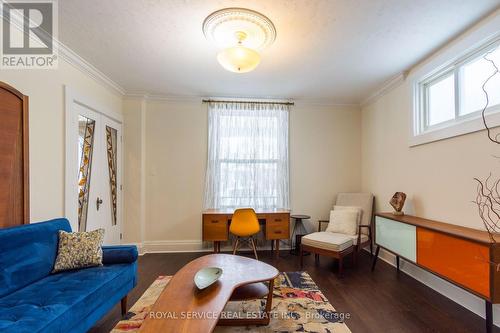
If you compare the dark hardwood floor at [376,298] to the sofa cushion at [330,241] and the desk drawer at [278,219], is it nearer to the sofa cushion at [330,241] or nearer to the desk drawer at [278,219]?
the sofa cushion at [330,241]

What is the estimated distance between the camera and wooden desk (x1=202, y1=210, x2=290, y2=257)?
370 cm

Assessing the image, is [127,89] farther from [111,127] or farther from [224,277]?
[224,277]

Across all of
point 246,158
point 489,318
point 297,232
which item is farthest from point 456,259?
point 246,158

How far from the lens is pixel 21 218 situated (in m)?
2.13

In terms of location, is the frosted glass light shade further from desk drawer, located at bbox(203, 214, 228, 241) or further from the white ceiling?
desk drawer, located at bbox(203, 214, 228, 241)

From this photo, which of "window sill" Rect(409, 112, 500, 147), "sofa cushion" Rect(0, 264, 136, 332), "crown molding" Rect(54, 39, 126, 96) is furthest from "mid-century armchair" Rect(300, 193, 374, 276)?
"crown molding" Rect(54, 39, 126, 96)

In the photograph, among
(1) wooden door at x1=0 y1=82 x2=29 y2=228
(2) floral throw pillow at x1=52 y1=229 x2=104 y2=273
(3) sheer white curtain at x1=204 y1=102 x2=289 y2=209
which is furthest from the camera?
(3) sheer white curtain at x1=204 y1=102 x2=289 y2=209

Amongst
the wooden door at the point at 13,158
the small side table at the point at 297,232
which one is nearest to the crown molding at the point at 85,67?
the wooden door at the point at 13,158

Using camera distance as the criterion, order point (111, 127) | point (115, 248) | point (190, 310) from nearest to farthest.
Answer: point (190, 310) < point (115, 248) < point (111, 127)

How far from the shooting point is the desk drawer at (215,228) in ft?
12.1

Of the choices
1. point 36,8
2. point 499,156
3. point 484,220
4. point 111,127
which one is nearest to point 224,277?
point 484,220

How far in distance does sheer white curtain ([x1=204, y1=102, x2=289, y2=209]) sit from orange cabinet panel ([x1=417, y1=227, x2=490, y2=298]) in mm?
2221

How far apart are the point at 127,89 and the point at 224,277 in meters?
3.41

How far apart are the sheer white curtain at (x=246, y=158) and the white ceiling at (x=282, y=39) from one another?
0.62m
